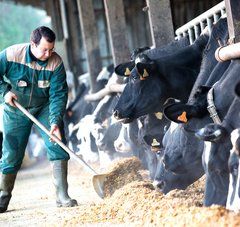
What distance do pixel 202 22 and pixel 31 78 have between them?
2121mm

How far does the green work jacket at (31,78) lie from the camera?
7.44 metres

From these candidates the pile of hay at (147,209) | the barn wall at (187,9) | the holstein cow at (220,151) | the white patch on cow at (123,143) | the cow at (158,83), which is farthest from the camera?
the barn wall at (187,9)

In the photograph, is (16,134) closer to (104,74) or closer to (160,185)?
(160,185)

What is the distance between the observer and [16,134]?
771 centimetres

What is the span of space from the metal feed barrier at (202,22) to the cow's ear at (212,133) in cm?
246

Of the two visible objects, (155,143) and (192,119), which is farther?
(155,143)

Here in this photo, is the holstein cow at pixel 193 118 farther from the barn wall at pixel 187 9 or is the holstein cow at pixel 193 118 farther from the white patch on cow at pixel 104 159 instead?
the barn wall at pixel 187 9

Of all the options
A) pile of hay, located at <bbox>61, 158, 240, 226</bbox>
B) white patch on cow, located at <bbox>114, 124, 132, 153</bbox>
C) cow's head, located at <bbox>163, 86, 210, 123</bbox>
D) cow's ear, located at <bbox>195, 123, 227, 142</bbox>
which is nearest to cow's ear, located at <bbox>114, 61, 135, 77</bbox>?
pile of hay, located at <bbox>61, 158, 240, 226</bbox>

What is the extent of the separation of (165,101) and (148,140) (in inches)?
21.4

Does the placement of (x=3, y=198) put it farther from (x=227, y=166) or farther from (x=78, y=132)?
(x=78, y=132)

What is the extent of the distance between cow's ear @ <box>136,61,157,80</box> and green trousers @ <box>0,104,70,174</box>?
3.37 feet

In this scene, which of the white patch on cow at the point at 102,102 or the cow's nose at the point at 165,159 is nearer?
the cow's nose at the point at 165,159

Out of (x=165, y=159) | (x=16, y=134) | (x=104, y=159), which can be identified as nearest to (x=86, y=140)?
(x=104, y=159)

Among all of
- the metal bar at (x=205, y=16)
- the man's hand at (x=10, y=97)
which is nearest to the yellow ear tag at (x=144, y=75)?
the metal bar at (x=205, y=16)
